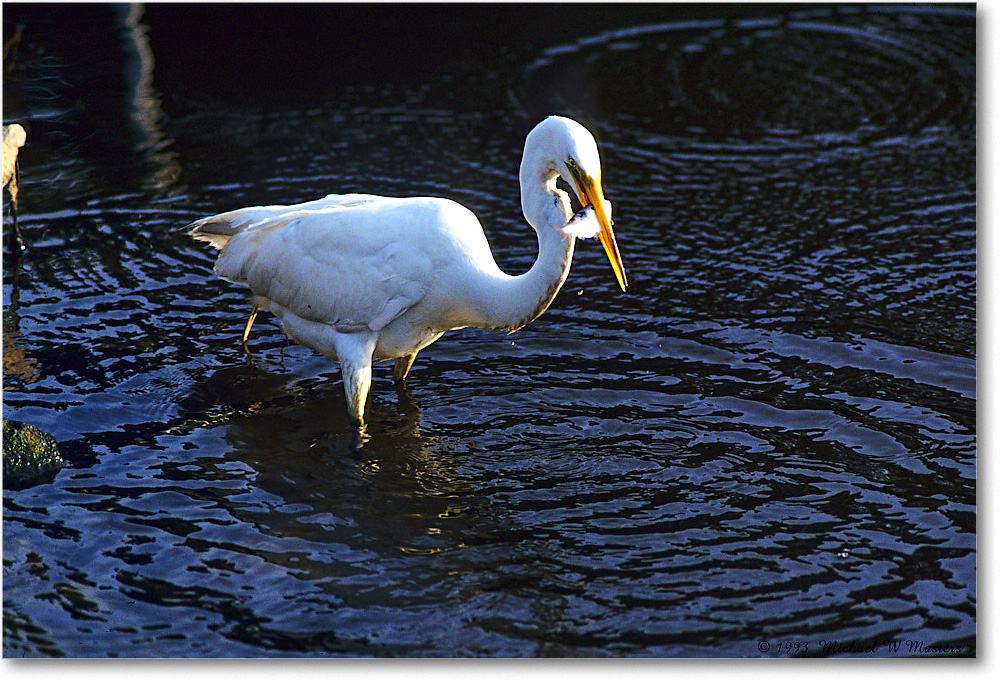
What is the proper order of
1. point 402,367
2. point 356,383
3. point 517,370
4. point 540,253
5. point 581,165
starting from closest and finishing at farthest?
point 581,165 → point 540,253 → point 356,383 → point 402,367 → point 517,370

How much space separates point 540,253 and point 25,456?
Result: 8.51 feet

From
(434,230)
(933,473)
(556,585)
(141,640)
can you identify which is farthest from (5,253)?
(933,473)

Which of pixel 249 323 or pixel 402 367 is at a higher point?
pixel 249 323

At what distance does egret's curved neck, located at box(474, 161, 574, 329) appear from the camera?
16.0ft

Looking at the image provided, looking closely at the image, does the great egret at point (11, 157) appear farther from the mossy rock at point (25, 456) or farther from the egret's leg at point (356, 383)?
the egret's leg at point (356, 383)

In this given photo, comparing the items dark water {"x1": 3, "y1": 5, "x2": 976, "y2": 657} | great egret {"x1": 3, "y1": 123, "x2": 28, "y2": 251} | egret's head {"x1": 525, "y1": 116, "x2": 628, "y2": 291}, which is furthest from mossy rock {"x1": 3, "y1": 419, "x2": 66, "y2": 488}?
egret's head {"x1": 525, "y1": 116, "x2": 628, "y2": 291}

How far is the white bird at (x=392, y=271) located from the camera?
16.3 feet

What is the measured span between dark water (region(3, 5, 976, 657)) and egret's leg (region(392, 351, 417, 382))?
17cm

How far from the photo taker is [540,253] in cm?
500

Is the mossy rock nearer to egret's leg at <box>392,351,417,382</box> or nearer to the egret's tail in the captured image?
the egret's tail

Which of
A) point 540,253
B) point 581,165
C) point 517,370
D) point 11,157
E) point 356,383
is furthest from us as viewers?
point 11,157

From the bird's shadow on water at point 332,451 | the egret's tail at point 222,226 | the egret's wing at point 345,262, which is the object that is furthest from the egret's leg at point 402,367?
the egret's tail at point 222,226

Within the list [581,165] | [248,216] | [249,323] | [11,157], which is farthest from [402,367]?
[11,157]

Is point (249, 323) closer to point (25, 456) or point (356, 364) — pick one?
point (356, 364)
